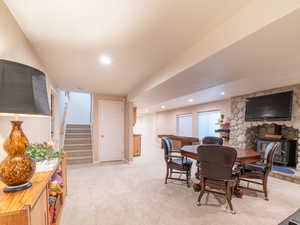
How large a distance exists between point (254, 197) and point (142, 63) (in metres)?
3.11

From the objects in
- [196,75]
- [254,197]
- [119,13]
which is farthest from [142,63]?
[254,197]

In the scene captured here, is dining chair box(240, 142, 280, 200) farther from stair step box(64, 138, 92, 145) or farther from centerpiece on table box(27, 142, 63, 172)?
stair step box(64, 138, 92, 145)

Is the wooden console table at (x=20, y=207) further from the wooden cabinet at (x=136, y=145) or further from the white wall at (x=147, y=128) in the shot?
the white wall at (x=147, y=128)

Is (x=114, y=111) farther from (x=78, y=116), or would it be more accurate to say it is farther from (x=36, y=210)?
(x=36, y=210)

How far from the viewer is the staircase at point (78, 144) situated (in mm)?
4777

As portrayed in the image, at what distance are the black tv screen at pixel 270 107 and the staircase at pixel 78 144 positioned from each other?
542cm

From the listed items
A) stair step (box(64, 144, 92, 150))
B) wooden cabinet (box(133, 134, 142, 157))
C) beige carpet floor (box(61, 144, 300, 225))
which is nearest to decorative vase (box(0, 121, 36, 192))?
beige carpet floor (box(61, 144, 300, 225))

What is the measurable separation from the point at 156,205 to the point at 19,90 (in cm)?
237

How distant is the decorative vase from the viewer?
0.95m

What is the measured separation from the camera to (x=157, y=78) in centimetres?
293

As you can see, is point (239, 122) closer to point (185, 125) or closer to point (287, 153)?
point (287, 153)

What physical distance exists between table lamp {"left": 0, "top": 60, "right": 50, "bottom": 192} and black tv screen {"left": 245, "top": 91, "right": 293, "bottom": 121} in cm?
520

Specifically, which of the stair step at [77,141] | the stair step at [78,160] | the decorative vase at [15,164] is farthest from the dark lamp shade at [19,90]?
the stair step at [77,141]

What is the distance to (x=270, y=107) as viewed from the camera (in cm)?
420
